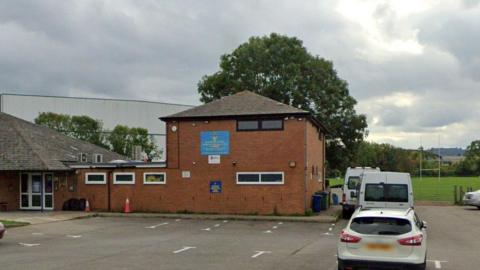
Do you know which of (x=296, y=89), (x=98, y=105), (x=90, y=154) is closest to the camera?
(x=90, y=154)

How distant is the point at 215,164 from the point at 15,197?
1123cm

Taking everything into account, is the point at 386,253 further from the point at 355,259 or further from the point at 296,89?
the point at 296,89

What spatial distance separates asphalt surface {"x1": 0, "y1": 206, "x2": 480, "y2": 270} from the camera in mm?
13688

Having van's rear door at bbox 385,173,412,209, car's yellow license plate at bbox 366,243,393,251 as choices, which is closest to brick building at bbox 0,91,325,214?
van's rear door at bbox 385,173,412,209

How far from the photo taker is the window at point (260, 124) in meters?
29.1

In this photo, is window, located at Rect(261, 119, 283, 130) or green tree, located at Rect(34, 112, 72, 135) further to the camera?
green tree, located at Rect(34, 112, 72, 135)

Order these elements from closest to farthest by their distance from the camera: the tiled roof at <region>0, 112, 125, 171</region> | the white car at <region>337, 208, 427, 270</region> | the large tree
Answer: the white car at <region>337, 208, 427, 270</region> < the tiled roof at <region>0, 112, 125, 171</region> < the large tree

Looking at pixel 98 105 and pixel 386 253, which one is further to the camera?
pixel 98 105

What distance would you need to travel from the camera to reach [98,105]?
84.1 meters

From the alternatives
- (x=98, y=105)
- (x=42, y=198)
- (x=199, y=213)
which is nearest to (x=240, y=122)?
(x=199, y=213)

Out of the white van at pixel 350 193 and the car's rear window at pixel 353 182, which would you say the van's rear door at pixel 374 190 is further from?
the car's rear window at pixel 353 182

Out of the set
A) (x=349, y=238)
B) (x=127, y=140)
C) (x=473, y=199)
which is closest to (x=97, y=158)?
(x=473, y=199)

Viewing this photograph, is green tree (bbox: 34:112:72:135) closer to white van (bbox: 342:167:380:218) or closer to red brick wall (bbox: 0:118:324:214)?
red brick wall (bbox: 0:118:324:214)

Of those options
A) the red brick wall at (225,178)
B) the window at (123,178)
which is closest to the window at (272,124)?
the red brick wall at (225,178)
